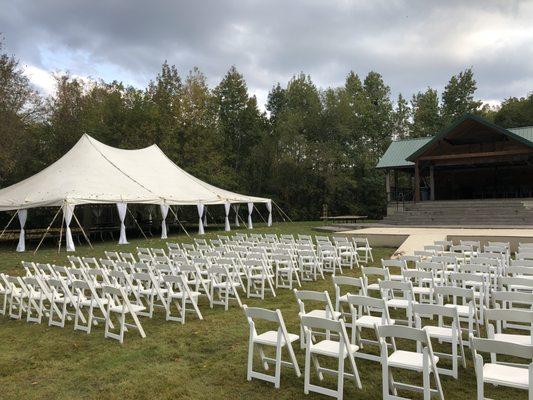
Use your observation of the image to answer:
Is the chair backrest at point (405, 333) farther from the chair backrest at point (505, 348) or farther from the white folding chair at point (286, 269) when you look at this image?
the white folding chair at point (286, 269)

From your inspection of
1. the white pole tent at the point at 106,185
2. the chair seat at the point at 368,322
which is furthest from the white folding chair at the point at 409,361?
the white pole tent at the point at 106,185

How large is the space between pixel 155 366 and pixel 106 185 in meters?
14.9

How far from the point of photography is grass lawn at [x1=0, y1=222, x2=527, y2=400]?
3963 mm

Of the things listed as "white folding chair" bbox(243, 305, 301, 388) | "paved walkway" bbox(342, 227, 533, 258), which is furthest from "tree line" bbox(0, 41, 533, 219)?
"white folding chair" bbox(243, 305, 301, 388)

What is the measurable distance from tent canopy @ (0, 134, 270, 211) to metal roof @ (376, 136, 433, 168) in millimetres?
10166

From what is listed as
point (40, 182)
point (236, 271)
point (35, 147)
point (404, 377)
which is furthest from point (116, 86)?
point (404, 377)

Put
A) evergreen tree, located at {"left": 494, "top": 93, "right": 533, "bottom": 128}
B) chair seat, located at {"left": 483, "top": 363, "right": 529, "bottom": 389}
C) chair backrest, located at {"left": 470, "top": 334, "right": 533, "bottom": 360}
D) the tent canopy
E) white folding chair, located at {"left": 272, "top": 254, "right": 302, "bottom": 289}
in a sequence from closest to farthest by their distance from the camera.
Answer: chair backrest, located at {"left": 470, "top": 334, "right": 533, "bottom": 360}
chair seat, located at {"left": 483, "top": 363, "right": 529, "bottom": 389}
white folding chair, located at {"left": 272, "top": 254, "right": 302, "bottom": 289}
the tent canopy
evergreen tree, located at {"left": 494, "top": 93, "right": 533, "bottom": 128}

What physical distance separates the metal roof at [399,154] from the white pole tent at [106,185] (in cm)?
949

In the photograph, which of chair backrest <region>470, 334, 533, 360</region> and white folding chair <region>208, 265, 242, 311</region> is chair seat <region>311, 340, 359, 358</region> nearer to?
chair backrest <region>470, 334, 533, 360</region>

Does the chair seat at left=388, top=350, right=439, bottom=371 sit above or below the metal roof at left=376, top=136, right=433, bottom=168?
below

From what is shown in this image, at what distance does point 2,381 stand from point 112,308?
147 centimetres

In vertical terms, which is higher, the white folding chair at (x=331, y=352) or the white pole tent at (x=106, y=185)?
the white pole tent at (x=106, y=185)

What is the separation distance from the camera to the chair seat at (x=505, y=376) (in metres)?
3.13

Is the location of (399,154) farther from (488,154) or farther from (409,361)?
(409,361)
